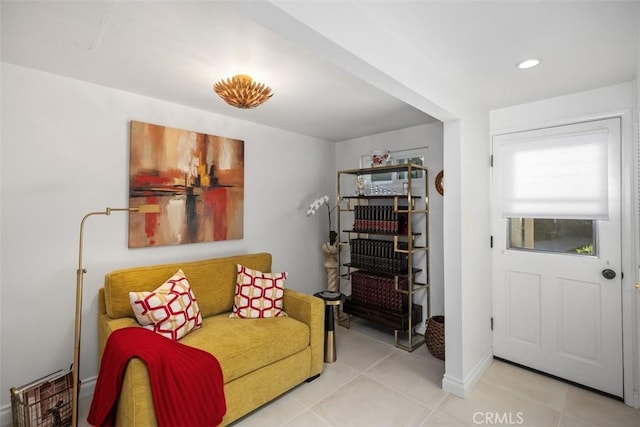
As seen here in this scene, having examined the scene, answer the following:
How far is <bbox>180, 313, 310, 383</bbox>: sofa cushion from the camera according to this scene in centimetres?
199

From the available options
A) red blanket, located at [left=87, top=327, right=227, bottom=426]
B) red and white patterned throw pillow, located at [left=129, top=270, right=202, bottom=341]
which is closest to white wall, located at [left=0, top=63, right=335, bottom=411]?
red and white patterned throw pillow, located at [left=129, top=270, right=202, bottom=341]

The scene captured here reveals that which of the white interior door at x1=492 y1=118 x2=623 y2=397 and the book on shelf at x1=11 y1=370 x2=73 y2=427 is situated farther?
the white interior door at x1=492 y1=118 x2=623 y2=397

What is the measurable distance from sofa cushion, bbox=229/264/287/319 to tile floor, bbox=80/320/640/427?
2.14 ft

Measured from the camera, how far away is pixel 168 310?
2113mm

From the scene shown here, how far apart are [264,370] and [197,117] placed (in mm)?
2274

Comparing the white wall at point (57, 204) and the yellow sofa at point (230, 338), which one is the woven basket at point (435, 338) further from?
Result: the white wall at point (57, 204)

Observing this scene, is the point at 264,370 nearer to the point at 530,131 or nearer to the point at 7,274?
the point at 7,274

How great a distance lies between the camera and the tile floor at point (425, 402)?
2043 mm

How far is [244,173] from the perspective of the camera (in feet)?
10.7

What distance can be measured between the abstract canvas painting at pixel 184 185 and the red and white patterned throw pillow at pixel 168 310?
0.59 meters

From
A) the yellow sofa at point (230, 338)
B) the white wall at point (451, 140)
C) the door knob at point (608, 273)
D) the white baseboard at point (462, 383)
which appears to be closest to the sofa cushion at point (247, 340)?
the yellow sofa at point (230, 338)

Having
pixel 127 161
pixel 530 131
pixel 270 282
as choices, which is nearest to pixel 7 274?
pixel 127 161

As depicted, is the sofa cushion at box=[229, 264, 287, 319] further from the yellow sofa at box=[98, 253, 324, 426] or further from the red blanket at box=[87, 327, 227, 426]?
the red blanket at box=[87, 327, 227, 426]

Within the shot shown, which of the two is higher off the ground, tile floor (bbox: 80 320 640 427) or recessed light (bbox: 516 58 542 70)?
recessed light (bbox: 516 58 542 70)
